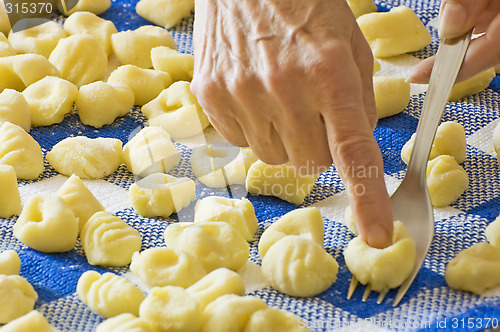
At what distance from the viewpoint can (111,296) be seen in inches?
34.7

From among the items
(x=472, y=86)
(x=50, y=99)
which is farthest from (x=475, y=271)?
(x=50, y=99)

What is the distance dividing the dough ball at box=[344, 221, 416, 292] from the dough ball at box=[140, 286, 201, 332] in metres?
0.24

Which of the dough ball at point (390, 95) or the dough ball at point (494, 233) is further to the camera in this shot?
the dough ball at point (390, 95)

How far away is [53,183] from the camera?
1190 mm

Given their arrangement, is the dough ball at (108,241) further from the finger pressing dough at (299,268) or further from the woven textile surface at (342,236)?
the finger pressing dough at (299,268)

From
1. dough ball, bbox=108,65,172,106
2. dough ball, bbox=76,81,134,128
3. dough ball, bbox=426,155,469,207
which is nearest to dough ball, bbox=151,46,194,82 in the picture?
dough ball, bbox=108,65,172,106

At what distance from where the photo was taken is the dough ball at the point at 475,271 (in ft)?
2.99

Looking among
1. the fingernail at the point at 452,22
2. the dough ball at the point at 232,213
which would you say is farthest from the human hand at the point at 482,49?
the dough ball at the point at 232,213

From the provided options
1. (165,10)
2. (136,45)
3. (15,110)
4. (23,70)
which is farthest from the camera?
(165,10)

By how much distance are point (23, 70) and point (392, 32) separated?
0.81 meters

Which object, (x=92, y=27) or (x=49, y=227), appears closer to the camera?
(x=49, y=227)

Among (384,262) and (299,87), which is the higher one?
(299,87)

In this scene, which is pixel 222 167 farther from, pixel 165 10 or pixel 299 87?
pixel 165 10

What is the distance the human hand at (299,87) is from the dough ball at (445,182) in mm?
209
